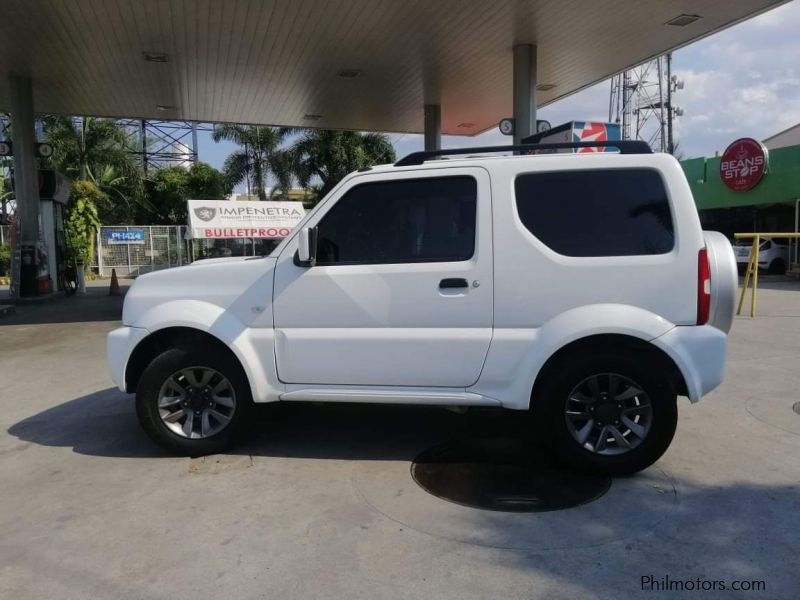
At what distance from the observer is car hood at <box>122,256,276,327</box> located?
461 centimetres

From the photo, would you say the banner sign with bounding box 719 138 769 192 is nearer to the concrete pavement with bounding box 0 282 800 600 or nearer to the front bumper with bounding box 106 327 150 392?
the concrete pavement with bounding box 0 282 800 600

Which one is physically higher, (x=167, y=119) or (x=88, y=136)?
(x=88, y=136)

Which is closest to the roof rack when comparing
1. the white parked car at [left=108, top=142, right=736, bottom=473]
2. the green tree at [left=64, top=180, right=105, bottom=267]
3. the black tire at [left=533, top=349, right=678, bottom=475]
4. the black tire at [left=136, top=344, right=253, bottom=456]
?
the white parked car at [left=108, top=142, right=736, bottom=473]

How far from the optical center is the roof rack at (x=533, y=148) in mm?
4449

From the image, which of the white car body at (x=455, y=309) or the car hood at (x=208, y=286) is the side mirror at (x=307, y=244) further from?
the car hood at (x=208, y=286)

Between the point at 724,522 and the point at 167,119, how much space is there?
20.3m

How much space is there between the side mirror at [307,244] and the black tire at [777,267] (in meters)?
25.9

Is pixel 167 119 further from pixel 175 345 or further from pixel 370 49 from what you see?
pixel 175 345

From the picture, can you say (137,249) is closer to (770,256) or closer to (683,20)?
(683,20)

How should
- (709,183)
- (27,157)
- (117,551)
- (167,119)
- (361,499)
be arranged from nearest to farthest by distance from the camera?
(117,551) < (361,499) < (27,157) < (167,119) < (709,183)

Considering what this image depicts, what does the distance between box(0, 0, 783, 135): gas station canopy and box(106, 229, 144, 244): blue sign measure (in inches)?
448

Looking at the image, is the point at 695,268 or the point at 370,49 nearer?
the point at 695,268

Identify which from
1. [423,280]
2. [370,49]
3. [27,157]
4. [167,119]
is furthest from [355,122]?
[423,280]

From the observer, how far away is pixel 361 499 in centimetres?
402
